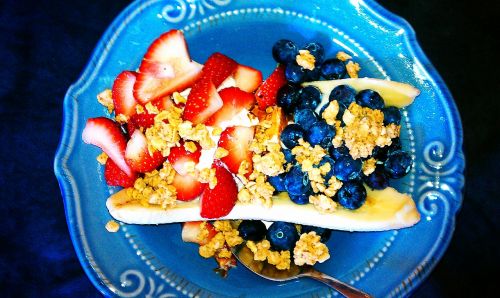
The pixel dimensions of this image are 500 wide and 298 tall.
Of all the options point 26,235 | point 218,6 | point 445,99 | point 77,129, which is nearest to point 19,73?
point 77,129

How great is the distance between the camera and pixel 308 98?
1.41 m

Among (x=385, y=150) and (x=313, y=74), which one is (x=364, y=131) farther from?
(x=313, y=74)

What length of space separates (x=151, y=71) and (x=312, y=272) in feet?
2.37

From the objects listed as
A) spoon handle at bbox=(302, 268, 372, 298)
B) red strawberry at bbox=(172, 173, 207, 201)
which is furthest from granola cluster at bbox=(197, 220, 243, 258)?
spoon handle at bbox=(302, 268, 372, 298)

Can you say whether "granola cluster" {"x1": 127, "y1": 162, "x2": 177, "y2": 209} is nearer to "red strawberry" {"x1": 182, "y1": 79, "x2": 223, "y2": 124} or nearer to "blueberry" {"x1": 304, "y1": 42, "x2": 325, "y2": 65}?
"red strawberry" {"x1": 182, "y1": 79, "x2": 223, "y2": 124}

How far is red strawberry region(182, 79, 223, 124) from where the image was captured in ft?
4.50

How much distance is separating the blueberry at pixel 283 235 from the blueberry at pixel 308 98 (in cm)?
33

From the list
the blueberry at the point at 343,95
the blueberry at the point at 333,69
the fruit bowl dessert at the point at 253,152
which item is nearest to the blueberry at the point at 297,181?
the fruit bowl dessert at the point at 253,152

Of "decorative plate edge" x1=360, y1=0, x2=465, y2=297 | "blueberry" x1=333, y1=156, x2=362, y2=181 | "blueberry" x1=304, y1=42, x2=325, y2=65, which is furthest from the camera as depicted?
"blueberry" x1=304, y1=42, x2=325, y2=65

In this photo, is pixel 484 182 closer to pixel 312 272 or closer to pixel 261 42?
pixel 312 272

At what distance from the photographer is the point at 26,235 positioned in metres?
1.57

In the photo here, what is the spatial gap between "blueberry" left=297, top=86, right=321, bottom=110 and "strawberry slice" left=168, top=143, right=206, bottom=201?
1.00 feet

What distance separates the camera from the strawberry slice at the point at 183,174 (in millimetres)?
1374

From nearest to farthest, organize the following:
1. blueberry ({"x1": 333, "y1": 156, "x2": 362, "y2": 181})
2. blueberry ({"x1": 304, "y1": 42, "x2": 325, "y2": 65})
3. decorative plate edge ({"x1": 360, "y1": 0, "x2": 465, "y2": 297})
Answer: blueberry ({"x1": 333, "y1": 156, "x2": 362, "y2": 181}), decorative plate edge ({"x1": 360, "y1": 0, "x2": 465, "y2": 297}), blueberry ({"x1": 304, "y1": 42, "x2": 325, "y2": 65})
